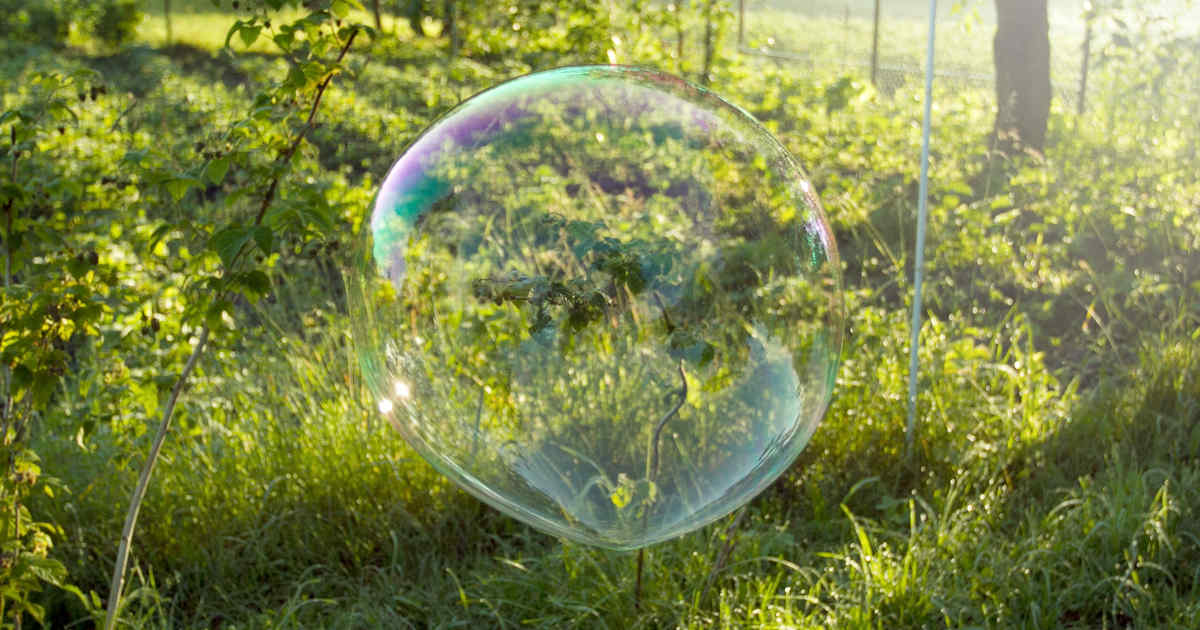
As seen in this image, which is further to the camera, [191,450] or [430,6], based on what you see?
[430,6]

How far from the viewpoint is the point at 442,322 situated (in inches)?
77.2

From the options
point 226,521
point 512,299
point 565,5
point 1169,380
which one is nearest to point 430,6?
point 565,5

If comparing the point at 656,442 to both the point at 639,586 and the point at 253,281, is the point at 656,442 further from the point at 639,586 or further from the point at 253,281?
the point at 253,281

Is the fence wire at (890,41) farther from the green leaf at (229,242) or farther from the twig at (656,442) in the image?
the green leaf at (229,242)

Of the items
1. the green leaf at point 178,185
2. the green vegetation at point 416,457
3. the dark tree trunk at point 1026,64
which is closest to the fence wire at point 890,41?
the dark tree trunk at point 1026,64

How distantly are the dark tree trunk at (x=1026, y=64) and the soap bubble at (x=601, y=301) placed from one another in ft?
18.2

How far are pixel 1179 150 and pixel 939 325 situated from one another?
11.6 ft

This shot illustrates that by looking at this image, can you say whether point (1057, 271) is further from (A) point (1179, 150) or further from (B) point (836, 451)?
(B) point (836, 451)

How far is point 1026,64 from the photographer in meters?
7.07

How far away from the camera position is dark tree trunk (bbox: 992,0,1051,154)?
7.04 m

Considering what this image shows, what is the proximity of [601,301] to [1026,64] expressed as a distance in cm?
614

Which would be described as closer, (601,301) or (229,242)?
(601,301)

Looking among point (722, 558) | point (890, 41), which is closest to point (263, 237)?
point (722, 558)

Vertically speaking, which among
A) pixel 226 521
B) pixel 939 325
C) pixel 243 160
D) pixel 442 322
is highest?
pixel 243 160
